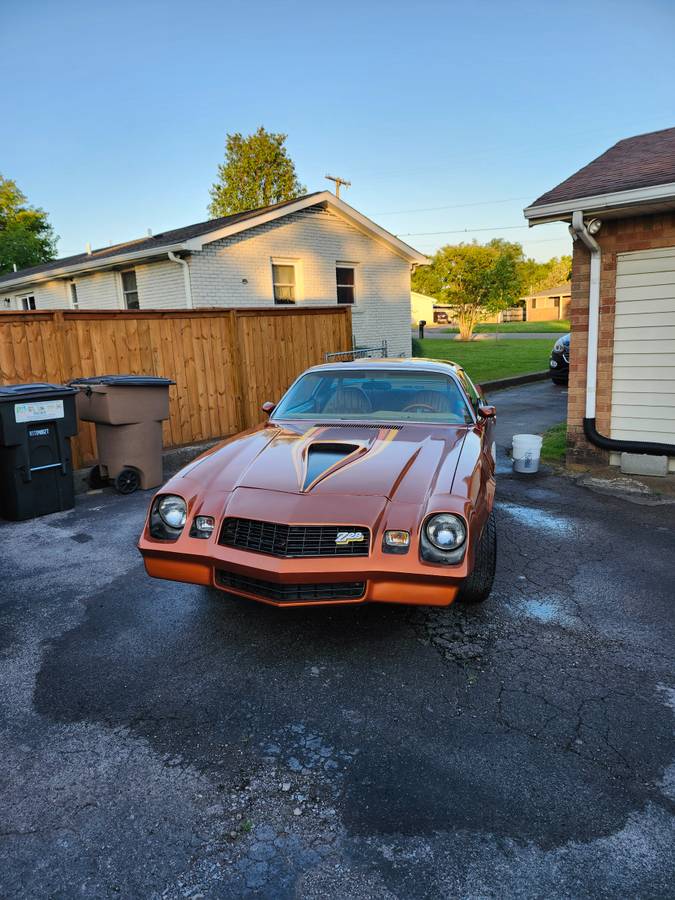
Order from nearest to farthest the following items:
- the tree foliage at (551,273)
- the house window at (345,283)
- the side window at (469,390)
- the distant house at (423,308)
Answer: the side window at (469,390) → the house window at (345,283) → the distant house at (423,308) → the tree foliage at (551,273)

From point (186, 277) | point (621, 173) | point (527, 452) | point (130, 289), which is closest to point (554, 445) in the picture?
point (527, 452)

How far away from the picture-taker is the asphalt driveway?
1957 millimetres

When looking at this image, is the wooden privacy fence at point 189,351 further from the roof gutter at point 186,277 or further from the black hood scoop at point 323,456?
the roof gutter at point 186,277

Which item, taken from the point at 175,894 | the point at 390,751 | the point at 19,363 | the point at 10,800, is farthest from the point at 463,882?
the point at 19,363

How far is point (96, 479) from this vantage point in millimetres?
6840

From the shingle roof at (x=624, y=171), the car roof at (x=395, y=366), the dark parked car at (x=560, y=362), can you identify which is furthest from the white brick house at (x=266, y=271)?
the car roof at (x=395, y=366)

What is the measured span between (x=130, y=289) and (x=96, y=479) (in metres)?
9.87

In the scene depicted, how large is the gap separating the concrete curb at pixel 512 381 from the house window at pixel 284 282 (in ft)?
17.7

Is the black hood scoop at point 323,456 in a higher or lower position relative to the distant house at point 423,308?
lower

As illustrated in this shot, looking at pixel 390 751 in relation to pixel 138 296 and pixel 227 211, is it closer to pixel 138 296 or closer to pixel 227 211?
pixel 138 296

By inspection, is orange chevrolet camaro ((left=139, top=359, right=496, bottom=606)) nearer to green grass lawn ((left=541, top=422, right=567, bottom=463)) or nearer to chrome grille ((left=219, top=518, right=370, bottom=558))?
chrome grille ((left=219, top=518, right=370, bottom=558))

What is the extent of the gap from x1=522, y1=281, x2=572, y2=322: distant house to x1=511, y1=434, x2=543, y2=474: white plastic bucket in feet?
190

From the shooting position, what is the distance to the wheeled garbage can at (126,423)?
639 centimetres

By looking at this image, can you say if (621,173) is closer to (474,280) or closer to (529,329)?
(474,280)
